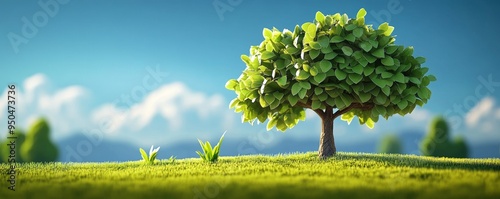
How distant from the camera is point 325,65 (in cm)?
1334

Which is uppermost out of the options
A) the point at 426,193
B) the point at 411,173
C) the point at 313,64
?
the point at 313,64

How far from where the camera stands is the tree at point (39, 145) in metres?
22.4

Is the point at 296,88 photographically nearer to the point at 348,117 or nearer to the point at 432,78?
the point at 348,117

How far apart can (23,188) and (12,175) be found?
8.35ft

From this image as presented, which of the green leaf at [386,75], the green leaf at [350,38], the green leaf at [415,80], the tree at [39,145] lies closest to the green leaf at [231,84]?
the green leaf at [350,38]

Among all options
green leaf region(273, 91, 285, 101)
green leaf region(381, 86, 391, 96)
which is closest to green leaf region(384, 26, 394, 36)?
green leaf region(381, 86, 391, 96)

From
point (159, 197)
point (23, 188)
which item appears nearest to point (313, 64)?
point (159, 197)

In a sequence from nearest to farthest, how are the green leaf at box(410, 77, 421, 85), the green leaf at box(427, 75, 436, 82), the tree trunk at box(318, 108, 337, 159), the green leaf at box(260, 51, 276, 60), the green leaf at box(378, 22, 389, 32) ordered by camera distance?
1. the green leaf at box(410, 77, 421, 85)
2. the green leaf at box(260, 51, 276, 60)
3. the green leaf at box(378, 22, 389, 32)
4. the green leaf at box(427, 75, 436, 82)
5. the tree trunk at box(318, 108, 337, 159)

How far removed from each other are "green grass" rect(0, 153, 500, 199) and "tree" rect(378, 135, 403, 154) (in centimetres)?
1199

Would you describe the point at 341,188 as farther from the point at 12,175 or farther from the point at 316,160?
the point at 12,175

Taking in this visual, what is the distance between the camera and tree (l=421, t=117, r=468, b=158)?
24.3 metres

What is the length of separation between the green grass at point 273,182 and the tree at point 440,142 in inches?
451

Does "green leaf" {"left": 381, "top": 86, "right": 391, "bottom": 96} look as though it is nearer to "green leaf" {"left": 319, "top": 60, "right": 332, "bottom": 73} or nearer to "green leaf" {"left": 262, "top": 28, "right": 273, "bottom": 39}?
"green leaf" {"left": 319, "top": 60, "right": 332, "bottom": 73}

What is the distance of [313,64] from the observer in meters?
13.7
